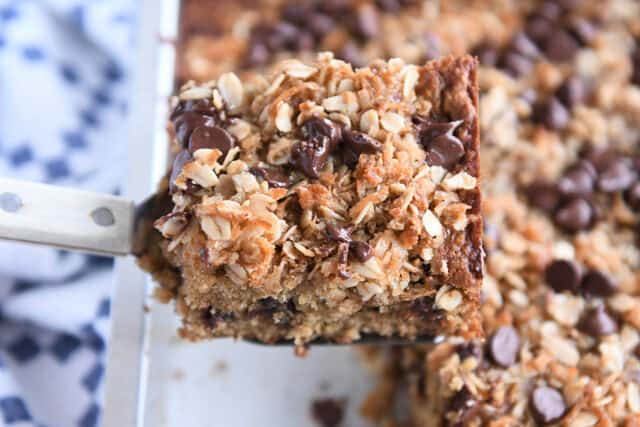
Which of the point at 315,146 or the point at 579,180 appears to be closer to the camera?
the point at 315,146

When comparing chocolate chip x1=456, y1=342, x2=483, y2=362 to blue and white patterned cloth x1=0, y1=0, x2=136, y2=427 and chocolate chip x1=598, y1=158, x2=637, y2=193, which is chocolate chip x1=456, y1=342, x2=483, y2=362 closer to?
chocolate chip x1=598, y1=158, x2=637, y2=193

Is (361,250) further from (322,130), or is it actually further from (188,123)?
(188,123)

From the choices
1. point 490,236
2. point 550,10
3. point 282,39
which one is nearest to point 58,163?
point 282,39

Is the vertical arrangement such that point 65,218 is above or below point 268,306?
above

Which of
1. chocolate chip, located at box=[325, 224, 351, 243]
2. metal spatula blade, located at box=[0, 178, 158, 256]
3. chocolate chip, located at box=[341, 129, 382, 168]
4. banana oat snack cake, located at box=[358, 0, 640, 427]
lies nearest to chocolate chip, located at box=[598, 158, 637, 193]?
banana oat snack cake, located at box=[358, 0, 640, 427]

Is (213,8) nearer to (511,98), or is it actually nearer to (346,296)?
(511,98)

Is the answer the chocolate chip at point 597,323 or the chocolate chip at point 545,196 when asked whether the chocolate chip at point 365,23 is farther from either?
the chocolate chip at point 597,323
